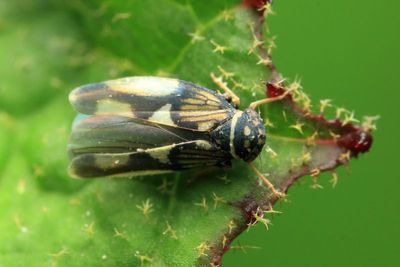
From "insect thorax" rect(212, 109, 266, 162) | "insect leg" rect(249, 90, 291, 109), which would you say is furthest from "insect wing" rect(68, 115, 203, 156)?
"insect leg" rect(249, 90, 291, 109)

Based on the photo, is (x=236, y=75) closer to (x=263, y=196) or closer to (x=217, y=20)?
(x=217, y=20)

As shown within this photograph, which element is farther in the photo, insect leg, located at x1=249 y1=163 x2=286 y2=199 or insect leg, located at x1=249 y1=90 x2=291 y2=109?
insect leg, located at x1=249 y1=90 x2=291 y2=109

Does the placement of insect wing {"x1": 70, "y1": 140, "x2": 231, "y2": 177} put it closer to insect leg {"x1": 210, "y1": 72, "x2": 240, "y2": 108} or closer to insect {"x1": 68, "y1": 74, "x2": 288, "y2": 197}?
insect {"x1": 68, "y1": 74, "x2": 288, "y2": 197}

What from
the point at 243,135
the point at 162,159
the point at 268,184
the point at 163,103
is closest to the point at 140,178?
the point at 162,159

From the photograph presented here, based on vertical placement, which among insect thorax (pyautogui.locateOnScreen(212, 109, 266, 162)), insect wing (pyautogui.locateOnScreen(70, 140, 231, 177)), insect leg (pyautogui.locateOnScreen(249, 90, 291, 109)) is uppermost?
insect leg (pyautogui.locateOnScreen(249, 90, 291, 109))

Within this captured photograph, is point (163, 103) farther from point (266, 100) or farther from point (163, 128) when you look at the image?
point (266, 100)

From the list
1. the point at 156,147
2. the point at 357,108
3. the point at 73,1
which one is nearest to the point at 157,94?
the point at 156,147

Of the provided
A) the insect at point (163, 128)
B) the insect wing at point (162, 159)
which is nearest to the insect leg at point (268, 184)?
the insect at point (163, 128)
